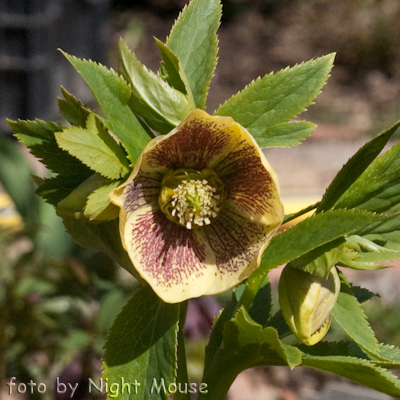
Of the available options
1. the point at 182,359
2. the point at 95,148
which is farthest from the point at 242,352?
the point at 95,148

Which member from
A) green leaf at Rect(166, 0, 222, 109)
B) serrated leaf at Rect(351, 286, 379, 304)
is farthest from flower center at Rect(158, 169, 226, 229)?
serrated leaf at Rect(351, 286, 379, 304)

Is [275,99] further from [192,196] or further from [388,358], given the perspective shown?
[388,358]

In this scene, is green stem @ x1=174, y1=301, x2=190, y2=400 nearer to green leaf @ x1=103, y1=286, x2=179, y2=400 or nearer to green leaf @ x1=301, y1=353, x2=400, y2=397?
green leaf @ x1=103, y1=286, x2=179, y2=400

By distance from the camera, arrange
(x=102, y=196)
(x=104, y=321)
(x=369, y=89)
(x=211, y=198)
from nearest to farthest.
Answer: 1. (x=102, y=196)
2. (x=211, y=198)
3. (x=104, y=321)
4. (x=369, y=89)

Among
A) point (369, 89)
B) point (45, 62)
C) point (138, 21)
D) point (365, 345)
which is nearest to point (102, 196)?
point (365, 345)

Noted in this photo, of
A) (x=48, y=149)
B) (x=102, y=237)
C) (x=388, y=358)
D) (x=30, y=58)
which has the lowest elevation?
(x=388, y=358)

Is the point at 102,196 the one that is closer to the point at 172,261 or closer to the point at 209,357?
the point at 172,261
